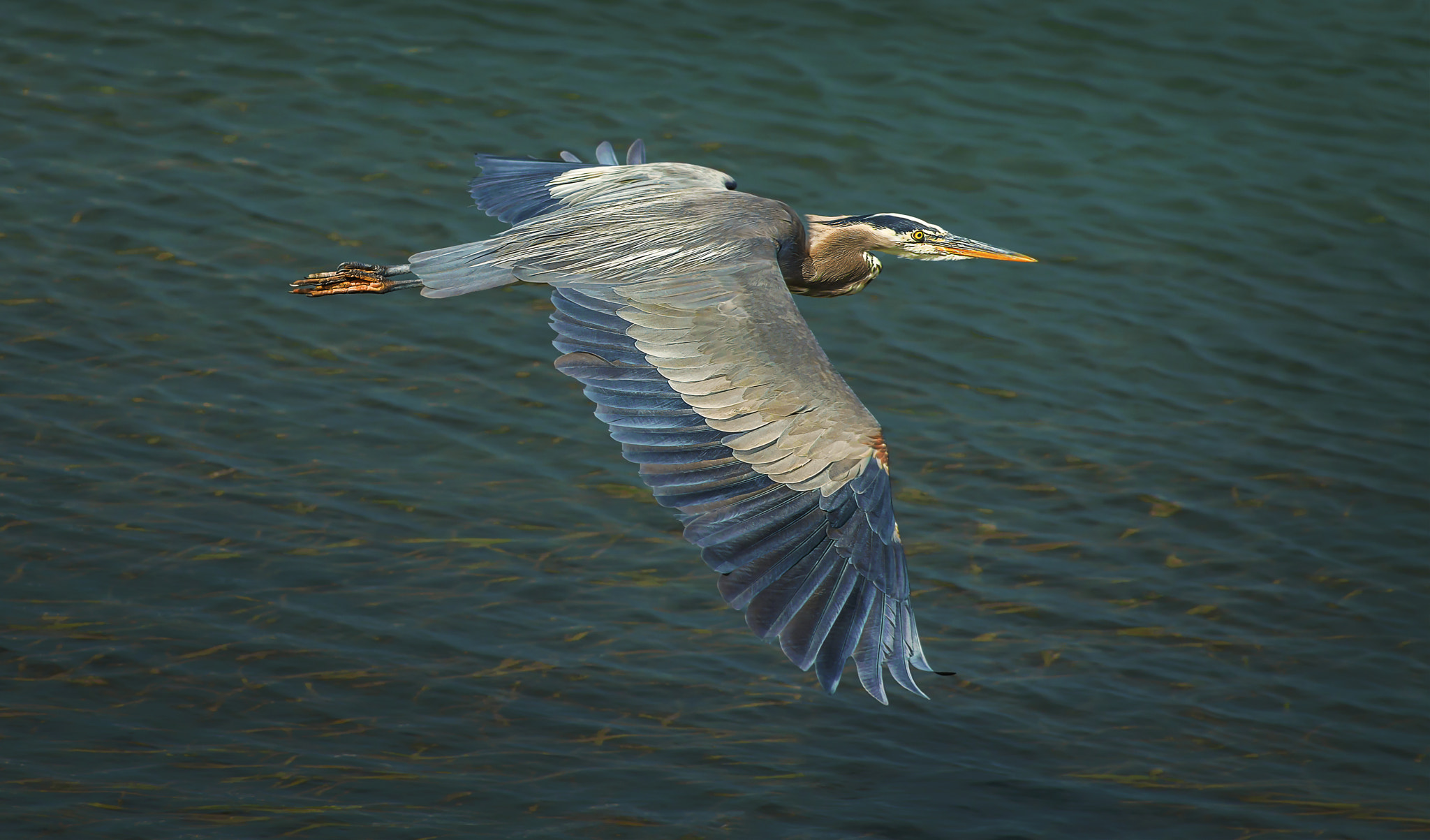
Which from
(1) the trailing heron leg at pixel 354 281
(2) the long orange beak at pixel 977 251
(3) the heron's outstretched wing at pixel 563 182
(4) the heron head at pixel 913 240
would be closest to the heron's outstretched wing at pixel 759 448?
(1) the trailing heron leg at pixel 354 281

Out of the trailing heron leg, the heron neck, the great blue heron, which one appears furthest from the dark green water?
the great blue heron

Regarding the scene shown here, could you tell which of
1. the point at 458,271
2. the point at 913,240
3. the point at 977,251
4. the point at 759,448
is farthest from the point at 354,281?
the point at 977,251

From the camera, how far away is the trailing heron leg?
6355 mm

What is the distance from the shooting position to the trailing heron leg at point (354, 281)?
6.36 m

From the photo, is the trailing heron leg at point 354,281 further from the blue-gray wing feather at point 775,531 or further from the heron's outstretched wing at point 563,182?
the blue-gray wing feather at point 775,531

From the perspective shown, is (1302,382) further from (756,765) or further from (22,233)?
(22,233)

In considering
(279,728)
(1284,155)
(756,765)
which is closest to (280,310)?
(279,728)

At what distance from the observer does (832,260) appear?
6.99m

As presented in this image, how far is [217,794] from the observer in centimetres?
532

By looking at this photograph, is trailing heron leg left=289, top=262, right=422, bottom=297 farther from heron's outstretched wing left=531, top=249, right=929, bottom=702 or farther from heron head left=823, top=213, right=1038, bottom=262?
heron head left=823, top=213, right=1038, bottom=262

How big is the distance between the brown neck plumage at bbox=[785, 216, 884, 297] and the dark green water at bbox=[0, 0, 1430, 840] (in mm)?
1228

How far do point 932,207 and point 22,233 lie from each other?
5455 millimetres

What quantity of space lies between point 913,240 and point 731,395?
90.8 inches

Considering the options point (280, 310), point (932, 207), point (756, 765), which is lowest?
point (756, 765)
